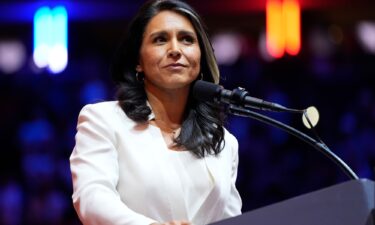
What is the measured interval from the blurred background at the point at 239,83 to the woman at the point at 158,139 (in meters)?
2.91

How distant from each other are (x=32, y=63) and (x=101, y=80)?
0.49 meters

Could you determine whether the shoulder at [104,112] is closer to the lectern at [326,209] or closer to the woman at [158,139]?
the woman at [158,139]

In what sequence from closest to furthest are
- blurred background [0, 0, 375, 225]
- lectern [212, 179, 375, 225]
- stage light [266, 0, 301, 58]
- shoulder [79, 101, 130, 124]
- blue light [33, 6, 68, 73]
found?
1. lectern [212, 179, 375, 225]
2. shoulder [79, 101, 130, 124]
3. blurred background [0, 0, 375, 225]
4. blue light [33, 6, 68, 73]
5. stage light [266, 0, 301, 58]

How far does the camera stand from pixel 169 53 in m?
2.60

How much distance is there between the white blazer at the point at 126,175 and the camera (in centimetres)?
234

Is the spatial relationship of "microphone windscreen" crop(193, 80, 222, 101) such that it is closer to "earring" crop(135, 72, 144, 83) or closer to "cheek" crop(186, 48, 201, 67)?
"cheek" crop(186, 48, 201, 67)

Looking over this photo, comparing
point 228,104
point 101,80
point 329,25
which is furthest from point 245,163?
point 228,104

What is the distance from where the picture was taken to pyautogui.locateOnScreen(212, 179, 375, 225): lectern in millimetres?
1842

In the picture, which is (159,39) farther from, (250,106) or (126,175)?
(250,106)

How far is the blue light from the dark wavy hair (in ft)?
10.8

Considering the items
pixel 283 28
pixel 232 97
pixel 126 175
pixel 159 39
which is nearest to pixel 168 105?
pixel 159 39

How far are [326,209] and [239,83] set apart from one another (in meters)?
4.40

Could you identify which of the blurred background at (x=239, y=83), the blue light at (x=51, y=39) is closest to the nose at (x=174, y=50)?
the blurred background at (x=239, y=83)

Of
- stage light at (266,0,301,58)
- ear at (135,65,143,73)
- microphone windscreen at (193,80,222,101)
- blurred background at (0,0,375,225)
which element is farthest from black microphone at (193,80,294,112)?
stage light at (266,0,301,58)
